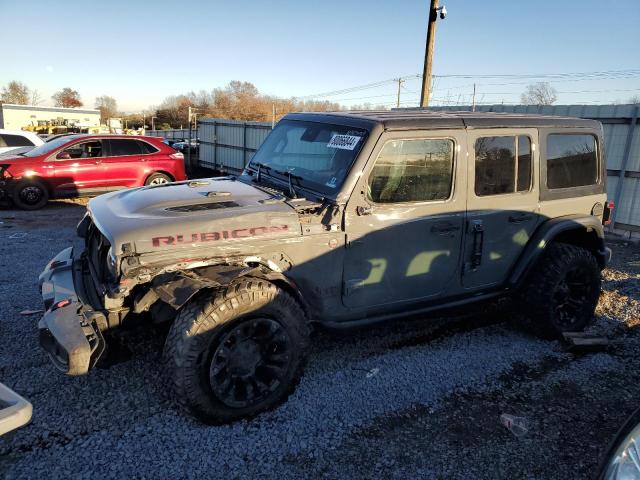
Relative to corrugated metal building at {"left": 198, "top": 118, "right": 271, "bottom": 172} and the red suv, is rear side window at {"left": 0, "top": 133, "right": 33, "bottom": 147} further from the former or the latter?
corrugated metal building at {"left": 198, "top": 118, "right": 271, "bottom": 172}

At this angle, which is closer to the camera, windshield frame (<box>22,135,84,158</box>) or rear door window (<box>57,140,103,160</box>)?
windshield frame (<box>22,135,84,158</box>)

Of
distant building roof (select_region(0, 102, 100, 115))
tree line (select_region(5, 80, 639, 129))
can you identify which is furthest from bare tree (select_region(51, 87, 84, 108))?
distant building roof (select_region(0, 102, 100, 115))

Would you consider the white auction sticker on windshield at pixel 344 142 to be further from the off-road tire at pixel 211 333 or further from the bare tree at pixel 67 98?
the bare tree at pixel 67 98

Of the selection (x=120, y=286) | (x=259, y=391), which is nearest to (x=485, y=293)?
(x=259, y=391)

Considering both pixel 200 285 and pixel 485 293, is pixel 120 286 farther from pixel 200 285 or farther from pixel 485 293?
pixel 485 293

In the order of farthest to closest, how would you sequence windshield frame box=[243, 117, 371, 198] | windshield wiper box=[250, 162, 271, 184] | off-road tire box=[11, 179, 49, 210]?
off-road tire box=[11, 179, 49, 210] → windshield wiper box=[250, 162, 271, 184] → windshield frame box=[243, 117, 371, 198]

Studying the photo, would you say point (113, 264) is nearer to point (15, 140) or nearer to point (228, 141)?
point (15, 140)

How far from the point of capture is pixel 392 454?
2885mm

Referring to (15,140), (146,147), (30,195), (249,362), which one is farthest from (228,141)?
(249,362)

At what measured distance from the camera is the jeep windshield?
3.49 metres

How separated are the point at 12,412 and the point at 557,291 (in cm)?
427

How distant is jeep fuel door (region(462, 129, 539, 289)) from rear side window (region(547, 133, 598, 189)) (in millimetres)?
224

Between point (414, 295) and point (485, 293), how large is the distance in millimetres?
821

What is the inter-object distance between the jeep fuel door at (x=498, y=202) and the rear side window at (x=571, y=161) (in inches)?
8.8
